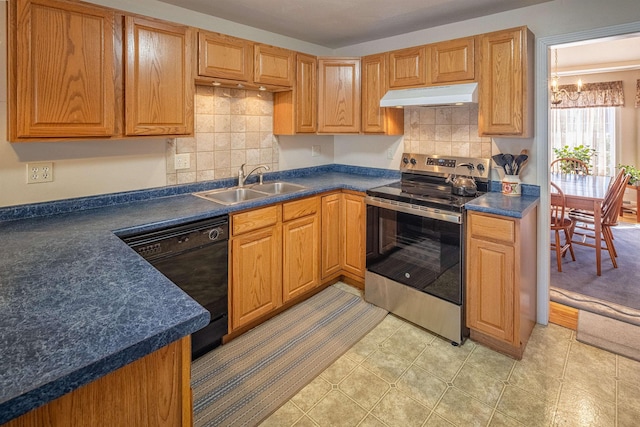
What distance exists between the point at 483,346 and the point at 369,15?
249 cm

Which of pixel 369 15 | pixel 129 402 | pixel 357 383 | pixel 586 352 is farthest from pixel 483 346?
pixel 369 15

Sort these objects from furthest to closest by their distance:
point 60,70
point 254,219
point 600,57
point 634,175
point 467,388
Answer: point 634,175, point 600,57, point 254,219, point 467,388, point 60,70

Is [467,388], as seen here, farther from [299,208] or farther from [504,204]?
[299,208]

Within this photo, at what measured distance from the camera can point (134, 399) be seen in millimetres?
900

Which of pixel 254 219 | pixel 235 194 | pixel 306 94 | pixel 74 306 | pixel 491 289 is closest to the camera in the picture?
pixel 74 306

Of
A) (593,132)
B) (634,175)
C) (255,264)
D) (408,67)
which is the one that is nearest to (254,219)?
(255,264)

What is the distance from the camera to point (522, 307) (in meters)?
2.29

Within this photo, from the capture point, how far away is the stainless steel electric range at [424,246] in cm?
243

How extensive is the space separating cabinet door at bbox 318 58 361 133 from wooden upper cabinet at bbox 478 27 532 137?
1.09 m

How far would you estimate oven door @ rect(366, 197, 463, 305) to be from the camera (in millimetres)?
2422

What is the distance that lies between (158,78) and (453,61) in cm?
200

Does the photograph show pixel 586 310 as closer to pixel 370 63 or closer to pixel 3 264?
pixel 370 63

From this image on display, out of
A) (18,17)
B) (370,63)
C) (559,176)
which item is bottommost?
(559,176)

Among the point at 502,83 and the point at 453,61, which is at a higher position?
the point at 453,61
